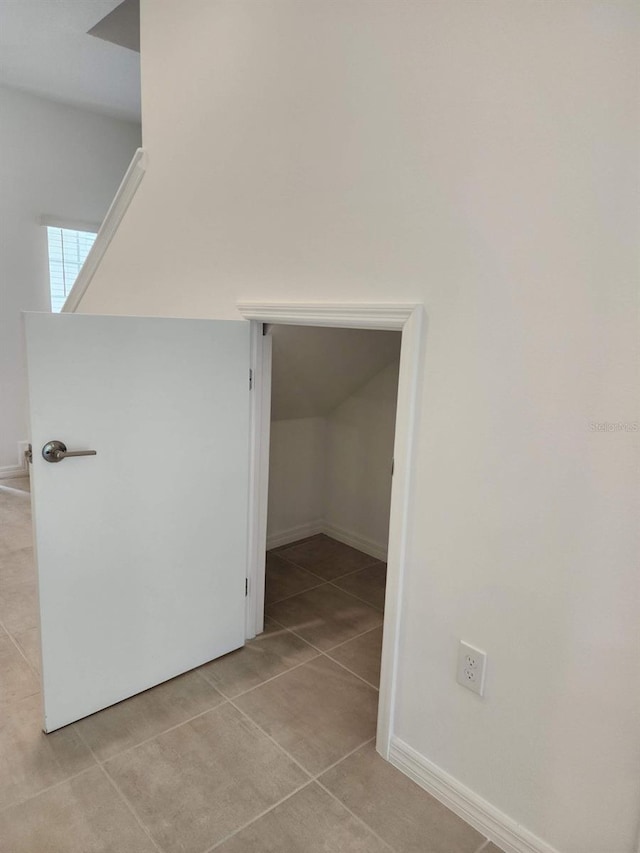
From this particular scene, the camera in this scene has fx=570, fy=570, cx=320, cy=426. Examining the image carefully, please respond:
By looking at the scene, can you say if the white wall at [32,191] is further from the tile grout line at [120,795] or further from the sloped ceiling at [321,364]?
the tile grout line at [120,795]

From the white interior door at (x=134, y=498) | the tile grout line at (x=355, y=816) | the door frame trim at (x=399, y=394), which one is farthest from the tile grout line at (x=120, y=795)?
the door frame trim at (x=399, y=394)

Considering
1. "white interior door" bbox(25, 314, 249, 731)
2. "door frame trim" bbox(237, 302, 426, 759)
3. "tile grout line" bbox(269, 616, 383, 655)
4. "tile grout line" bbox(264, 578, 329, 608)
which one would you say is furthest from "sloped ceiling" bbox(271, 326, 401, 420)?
"tile grout line" bbox(269, 616, 383, 655)

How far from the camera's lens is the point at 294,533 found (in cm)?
359

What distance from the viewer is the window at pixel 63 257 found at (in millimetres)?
4500

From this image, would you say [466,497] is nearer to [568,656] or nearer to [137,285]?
[568,656]

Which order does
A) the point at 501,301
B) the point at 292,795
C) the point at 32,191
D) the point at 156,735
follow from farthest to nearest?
the point at 32,191 < the point at 156,735 < the point at 292,795 < the point at 501,301

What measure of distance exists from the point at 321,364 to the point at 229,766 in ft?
5.86

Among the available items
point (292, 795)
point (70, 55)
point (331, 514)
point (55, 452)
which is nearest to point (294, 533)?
point (331, 514)

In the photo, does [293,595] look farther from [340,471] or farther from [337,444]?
[337,444]

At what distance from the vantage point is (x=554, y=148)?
128cm

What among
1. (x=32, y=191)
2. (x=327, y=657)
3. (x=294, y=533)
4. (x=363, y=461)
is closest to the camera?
(x=327, y=657)

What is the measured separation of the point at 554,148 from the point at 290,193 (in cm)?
91

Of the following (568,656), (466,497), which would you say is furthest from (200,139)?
(568,656)

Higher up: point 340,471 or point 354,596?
point 340,471
